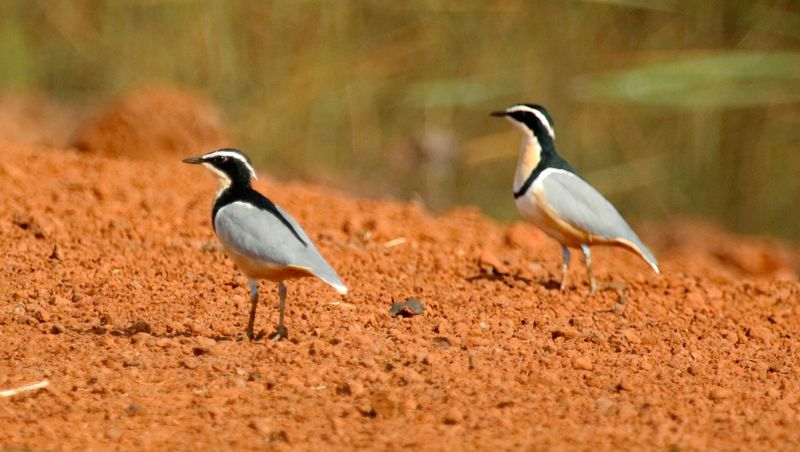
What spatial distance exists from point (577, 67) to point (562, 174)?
5582mm

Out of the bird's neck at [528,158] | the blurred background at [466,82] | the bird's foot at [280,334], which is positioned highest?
the blurred background at [466,82]

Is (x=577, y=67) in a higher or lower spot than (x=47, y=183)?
higher

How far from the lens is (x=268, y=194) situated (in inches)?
381

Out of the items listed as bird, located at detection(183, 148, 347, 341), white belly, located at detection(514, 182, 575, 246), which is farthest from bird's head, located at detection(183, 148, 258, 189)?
white belly, located at detection(514, 182, 575, 246)

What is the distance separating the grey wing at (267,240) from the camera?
20.0 ft

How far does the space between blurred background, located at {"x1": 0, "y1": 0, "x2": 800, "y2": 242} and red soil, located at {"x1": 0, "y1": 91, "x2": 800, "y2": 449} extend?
3.83 metres

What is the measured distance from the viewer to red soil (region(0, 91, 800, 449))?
5.25 metres

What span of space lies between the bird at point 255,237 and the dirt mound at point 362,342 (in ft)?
0.98

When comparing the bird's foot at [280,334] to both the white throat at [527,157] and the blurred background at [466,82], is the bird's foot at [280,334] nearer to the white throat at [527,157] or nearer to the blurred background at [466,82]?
Answer: the white throat at [527,157]

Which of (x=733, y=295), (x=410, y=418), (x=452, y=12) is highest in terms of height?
(x=452, y=12)

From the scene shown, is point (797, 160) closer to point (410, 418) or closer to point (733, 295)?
point (733, 295)

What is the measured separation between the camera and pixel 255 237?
6.19m

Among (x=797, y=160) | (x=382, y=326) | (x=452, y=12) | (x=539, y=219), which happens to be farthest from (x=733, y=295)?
(x=452, y=12)

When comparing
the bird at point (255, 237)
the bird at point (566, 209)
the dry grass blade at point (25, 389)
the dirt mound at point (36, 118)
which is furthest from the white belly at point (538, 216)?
the dirt mound at point (36, 118)
